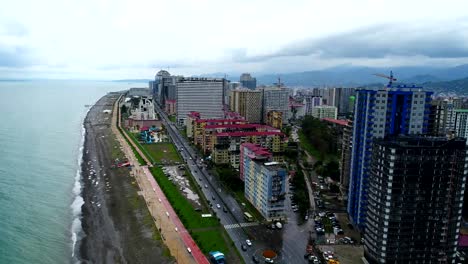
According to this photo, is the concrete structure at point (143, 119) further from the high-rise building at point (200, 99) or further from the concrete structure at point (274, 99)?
the concrete structure at point (274, 99)

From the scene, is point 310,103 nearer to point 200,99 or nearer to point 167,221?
point 200,99

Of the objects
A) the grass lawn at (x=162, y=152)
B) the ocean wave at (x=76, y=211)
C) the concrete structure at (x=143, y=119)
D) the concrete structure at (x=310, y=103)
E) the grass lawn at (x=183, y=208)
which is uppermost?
the concrete structure at (x=310, y=103)

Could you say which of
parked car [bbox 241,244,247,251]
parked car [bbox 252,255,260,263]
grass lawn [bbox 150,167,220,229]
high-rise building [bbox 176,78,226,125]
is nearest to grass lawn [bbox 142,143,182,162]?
grass lawn [bbox 150,167,220,229]

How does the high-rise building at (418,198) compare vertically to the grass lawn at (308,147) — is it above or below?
above

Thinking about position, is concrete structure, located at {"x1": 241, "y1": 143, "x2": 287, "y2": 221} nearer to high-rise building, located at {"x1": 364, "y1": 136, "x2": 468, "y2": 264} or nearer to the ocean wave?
high-rise building, located at {"x1": 364, "y1": 136, "x2": 468, "y2": 264}

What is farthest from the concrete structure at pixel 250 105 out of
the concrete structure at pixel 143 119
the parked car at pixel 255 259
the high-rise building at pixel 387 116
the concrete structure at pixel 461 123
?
the parked car at pixel 255 259

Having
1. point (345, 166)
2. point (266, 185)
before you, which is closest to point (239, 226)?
point (266, 185)
